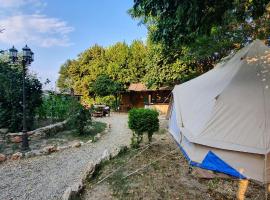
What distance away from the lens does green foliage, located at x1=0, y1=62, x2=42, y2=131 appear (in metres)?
11.4

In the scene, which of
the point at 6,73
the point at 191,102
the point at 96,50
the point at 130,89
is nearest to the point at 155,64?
the point at 130,89

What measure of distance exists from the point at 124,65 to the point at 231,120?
27.4 m

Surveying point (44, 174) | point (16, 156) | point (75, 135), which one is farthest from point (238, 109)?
point (75, 135)

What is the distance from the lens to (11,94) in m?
11.4

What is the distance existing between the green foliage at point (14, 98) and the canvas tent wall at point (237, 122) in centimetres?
808

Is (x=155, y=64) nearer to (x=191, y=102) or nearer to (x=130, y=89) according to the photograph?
(x=130, y=89)

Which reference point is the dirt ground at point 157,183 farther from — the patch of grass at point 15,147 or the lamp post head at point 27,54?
the lamp post head at point 27,54

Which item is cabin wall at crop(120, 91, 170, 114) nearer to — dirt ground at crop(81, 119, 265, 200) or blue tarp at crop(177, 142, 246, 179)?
dirt ground at crop(81, 119, 265, 200)

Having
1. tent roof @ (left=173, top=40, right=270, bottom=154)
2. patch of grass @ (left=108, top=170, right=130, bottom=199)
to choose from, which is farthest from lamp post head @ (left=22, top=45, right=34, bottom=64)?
tent roof @ (left=173, top=40, right=270, bottom=154)

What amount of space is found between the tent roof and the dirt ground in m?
0.79

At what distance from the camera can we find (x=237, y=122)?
17.6ft

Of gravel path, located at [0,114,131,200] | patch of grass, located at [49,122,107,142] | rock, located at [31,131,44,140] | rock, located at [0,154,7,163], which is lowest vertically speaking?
gravel path, located at [0,114,131,200]

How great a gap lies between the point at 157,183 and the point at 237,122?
2.10 m

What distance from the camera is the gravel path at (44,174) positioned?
19.1 ft
